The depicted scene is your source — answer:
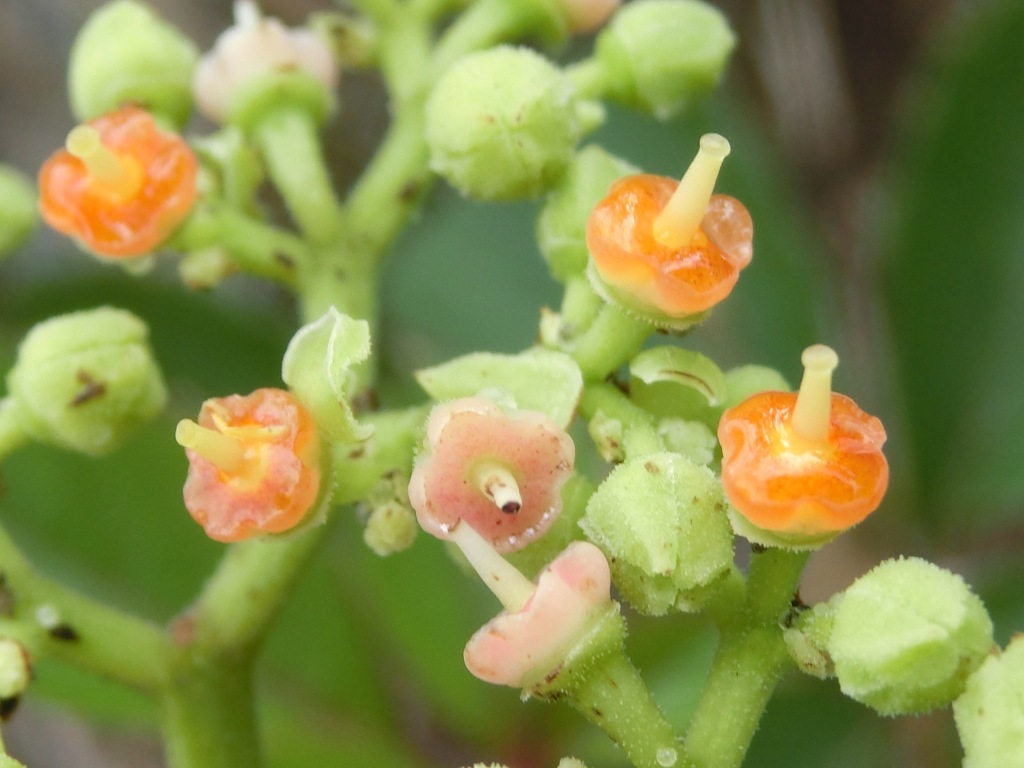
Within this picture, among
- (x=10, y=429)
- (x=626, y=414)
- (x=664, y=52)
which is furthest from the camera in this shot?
(x=664, y=52)

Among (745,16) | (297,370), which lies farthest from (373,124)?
(297,370)

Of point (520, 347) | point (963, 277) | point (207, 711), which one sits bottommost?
point (963, 277)

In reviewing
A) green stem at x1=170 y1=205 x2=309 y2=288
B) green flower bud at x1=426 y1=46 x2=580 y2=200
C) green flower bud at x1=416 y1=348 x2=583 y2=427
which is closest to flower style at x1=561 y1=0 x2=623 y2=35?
green flower bud at x1=426 y1=46 x2=580 y2=200

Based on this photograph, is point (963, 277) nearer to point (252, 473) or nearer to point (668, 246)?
point (668, 246)

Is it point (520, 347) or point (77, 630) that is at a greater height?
point (77, 630)

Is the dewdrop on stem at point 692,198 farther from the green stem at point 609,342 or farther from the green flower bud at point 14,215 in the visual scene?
the green flower bud at point 14,215

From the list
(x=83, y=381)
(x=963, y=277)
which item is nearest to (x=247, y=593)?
(x=83, y=381)

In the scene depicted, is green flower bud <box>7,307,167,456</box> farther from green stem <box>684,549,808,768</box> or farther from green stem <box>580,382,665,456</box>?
green stem <box>684,549,808,768</box>

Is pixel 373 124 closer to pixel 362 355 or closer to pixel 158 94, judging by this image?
pixel 158 94
